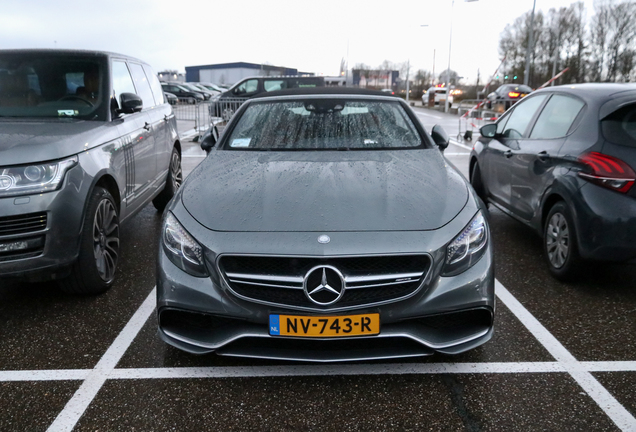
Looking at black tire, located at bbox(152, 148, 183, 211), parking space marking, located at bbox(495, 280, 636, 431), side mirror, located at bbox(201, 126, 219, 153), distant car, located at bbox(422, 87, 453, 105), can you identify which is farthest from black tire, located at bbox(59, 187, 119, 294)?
distant car, located at bbox(422, 87, 453, 105)

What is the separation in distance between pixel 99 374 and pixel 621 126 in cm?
379

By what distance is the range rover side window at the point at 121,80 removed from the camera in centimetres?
481

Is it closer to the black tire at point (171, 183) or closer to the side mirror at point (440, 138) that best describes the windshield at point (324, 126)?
the side mirror at point (440, 138)

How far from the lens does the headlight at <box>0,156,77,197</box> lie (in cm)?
330

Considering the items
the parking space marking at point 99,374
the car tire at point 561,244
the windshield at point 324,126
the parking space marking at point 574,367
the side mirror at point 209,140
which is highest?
the windshield at point 324,126

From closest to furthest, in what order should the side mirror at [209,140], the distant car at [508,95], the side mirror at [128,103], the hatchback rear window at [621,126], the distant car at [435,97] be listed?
the hatchback rear window at [621,126], the side mirror at [209,140], the side mirror at [128,103], the distant car at [508,95], the distant car at [435,97]

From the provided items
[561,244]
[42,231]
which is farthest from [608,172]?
[42,231]

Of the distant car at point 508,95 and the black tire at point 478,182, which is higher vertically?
the distant car at point 508,95

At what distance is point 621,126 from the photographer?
3.94 meters

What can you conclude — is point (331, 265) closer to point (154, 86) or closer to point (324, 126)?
point (324, 126)

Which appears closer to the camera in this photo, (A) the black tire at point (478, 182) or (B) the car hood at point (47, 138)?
(B) the car hood at point (47, 138)

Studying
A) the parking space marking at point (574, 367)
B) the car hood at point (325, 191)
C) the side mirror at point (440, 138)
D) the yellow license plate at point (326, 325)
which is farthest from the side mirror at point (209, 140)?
the parking space marking at point (574, 367)

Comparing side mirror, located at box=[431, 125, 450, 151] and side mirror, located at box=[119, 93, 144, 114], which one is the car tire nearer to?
side mirror, located at box=[431, 125, 450, 151]

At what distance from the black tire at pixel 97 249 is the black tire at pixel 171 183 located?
2.19 m
